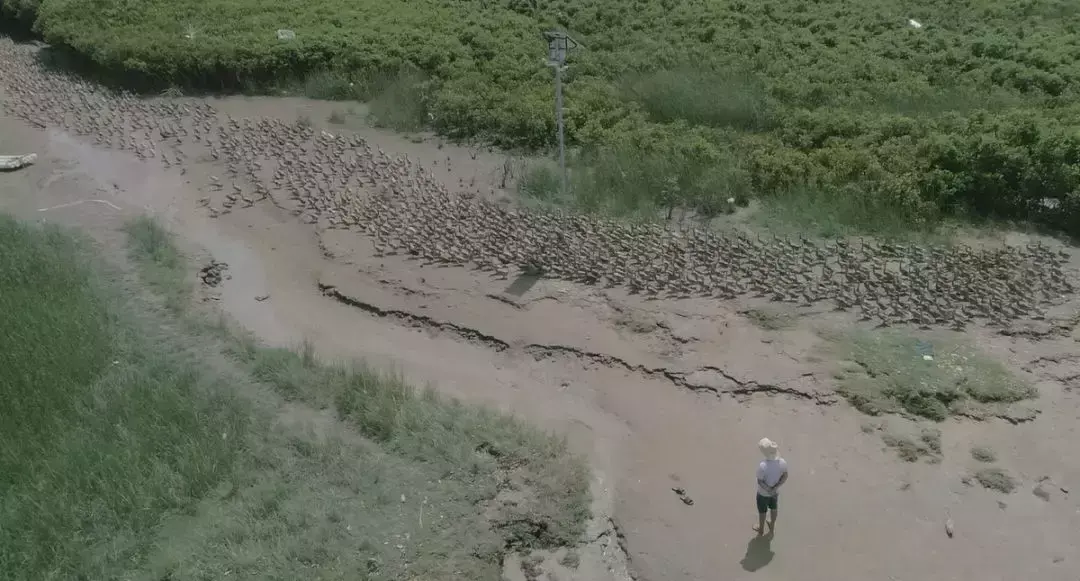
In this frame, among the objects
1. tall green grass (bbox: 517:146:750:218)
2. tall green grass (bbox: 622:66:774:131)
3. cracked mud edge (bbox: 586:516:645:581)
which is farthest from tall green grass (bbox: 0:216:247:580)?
tall green grass (bbox: 622:66:774:131)

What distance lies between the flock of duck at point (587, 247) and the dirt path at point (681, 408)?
0.39m

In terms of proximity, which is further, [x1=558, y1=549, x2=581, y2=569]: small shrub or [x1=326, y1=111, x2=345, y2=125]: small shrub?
[x1=326, y1=111, x2=345, y2=125]: small shrub

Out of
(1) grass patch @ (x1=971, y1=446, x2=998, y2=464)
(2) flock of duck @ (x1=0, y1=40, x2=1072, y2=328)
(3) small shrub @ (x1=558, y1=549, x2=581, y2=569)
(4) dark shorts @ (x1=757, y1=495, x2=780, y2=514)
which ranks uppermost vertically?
(2) flock of duck @ (x1=0, y1=40, x2=1072, y2=328)

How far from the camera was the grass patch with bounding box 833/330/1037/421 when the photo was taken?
8070mm

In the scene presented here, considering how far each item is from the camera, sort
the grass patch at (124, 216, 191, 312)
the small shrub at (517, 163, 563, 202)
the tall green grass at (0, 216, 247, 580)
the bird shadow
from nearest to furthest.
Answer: the tall green grass at (0, 216, 247, 580), the bird shadow, the grass patch at (124, 216, 191, 312), the small shrub at (517, 163, 563, 202)

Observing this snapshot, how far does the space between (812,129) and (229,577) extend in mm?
10672

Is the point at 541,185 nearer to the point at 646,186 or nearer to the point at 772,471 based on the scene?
the point at 646,186

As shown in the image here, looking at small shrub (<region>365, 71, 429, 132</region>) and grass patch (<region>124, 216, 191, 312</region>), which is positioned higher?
small shrub (<region>365, 71, 429, 132</region>)

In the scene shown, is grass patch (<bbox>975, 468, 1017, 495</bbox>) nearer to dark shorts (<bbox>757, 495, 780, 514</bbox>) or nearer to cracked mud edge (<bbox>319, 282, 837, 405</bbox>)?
cracked mud edge (<bbox>319, 282, 837, 405</bbox>)

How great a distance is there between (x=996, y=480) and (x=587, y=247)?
17.8ft

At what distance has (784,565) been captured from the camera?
6629 millimetres

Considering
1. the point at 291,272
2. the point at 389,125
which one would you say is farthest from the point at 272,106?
the point at 291,272

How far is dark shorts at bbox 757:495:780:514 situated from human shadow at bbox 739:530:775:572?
250mm

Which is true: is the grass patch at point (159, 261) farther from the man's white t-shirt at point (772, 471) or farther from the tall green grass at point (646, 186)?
the man's white t-shirt at point (772, 471)
